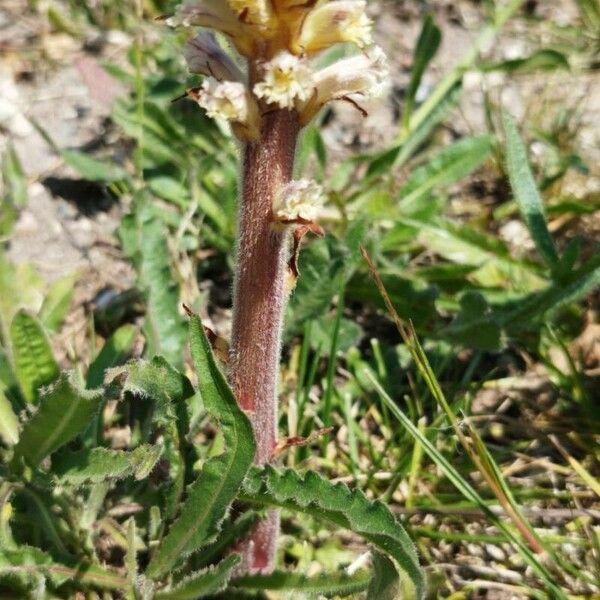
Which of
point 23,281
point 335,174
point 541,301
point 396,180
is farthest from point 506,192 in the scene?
point 23,281

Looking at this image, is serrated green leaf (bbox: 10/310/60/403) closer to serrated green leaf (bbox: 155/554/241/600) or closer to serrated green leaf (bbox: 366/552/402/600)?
serrated green leaf (bbox: 155/554/241/600)

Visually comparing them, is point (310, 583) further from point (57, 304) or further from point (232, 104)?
point (57, 304)

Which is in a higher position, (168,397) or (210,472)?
(168,397)

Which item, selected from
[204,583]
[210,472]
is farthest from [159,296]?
[204,583]

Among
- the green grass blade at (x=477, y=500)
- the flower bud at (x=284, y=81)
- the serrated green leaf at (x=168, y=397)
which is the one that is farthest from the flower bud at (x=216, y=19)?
the green grass blade at (x=477, y=500)

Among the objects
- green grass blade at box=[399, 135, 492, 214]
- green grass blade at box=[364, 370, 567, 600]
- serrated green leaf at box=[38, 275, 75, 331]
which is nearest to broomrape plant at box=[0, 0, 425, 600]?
green grass blade at box=[364, 370, 567, 600]

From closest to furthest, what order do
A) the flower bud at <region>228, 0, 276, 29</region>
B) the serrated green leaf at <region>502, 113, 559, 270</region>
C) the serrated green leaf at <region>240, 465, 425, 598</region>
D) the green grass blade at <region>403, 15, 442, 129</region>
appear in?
the flower bud at <region>228, 0, 276, 29</region>
the serrated green leaf at <region>240, 465, 425, 598</region>
the serrated green leaf at <region>502, 113, 559, 270</region>
the green grass blade at <region>403, 15, 442, 129</region>
